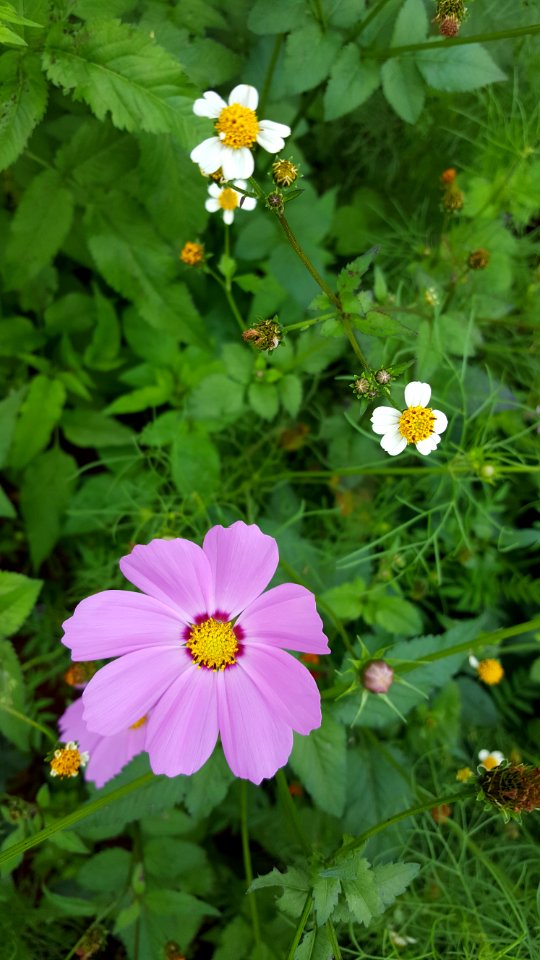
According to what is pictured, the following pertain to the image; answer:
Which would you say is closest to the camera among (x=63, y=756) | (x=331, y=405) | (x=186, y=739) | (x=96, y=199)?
(x=186, y=739)

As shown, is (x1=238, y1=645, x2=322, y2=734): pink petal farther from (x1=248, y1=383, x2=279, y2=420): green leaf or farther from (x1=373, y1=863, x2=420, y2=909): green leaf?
(x1=248, y1=383, x2=279, y2=420): green leaf

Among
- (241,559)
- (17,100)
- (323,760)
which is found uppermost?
(17,100)

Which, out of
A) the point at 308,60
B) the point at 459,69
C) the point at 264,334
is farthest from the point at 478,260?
the point at 264,334

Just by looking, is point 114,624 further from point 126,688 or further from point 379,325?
point 379,325

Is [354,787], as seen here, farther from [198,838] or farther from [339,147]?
[339,147]

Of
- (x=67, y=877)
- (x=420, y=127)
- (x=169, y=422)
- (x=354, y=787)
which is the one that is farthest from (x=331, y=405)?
(x=67, y=877)

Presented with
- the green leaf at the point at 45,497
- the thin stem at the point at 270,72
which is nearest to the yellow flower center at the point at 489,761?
the green leaf at the point at 45,497
